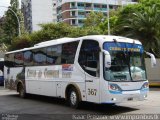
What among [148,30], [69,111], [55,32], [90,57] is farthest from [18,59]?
[55,32]

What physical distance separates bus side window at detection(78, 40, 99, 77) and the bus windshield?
1.57 feet

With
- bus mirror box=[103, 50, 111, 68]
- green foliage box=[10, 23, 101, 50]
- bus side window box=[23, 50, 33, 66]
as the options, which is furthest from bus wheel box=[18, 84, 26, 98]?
green foliage box=[10, 23, 101, 50]

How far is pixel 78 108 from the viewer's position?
14914 mm

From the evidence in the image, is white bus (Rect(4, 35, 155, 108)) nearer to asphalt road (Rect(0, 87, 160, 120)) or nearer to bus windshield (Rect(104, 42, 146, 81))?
bus windshield (Rect(104, 42, 146, 81))

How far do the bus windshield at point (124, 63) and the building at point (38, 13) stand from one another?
367 ft

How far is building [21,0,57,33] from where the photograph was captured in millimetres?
126312

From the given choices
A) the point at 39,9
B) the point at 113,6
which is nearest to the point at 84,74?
the point at 113,6

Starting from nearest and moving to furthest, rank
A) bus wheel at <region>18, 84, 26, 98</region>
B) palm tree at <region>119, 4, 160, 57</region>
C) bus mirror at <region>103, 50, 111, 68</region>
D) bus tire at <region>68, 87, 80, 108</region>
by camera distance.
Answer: bus mirror at <region>103, 50, 111, 68</region>
bus tire at <region>68, 87, 80, 108</region>
bus wheel at <region>18, 84, 26, 98</region>
palm tree at <region>119, 4, 160, 57</region>

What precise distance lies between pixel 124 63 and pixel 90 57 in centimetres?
130

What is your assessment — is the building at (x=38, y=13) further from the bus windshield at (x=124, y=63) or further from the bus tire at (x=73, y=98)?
the bus windshield at (x=124, y=63)

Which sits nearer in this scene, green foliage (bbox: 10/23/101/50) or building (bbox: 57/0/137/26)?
green foliage (bbox: 10/23/101/50)

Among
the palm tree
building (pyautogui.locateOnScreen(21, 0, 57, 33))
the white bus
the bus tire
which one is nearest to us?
the white bus

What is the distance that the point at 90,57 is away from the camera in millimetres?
14211

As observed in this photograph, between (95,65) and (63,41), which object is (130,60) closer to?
(95,65)
